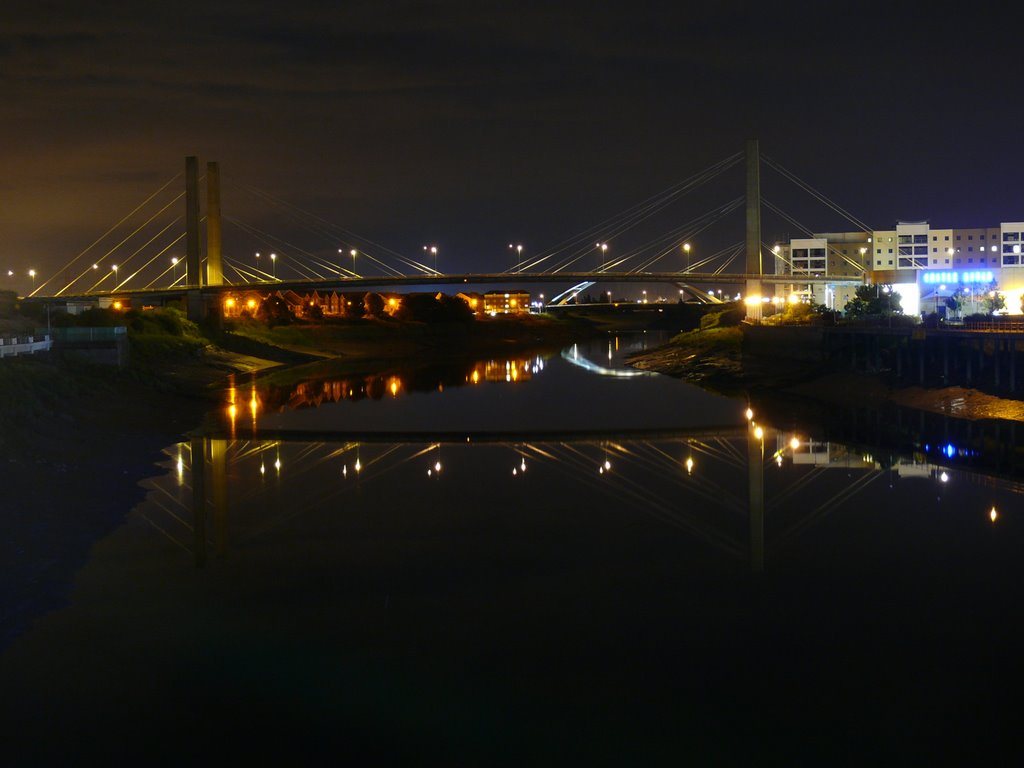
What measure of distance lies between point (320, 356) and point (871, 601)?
5098 cm

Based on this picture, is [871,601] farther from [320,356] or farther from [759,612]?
[320,356]

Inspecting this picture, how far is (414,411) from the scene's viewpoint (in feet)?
94.7

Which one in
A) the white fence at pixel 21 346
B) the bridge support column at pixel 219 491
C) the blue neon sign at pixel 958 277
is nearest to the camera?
the bridge support column at pixel 219 491

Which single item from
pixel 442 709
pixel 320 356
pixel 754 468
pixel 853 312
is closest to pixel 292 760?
pixel 442 709

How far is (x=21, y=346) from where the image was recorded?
94.6 feet

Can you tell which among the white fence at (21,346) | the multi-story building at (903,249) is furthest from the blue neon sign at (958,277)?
the multi-story building at (903,249)

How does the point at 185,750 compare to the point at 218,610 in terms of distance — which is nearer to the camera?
the point at 185,750

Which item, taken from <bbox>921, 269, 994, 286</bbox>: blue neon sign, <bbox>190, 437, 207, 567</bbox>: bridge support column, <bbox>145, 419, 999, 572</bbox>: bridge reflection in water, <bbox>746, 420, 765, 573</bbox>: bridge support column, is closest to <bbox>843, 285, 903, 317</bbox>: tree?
<bbox>921, 269, 994, 286</bbox>: blue neon sign

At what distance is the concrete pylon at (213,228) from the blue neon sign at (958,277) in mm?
36870

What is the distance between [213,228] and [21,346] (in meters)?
33.5

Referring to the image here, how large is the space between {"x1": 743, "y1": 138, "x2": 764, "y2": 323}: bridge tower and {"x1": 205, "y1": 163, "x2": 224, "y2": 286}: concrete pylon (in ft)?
94.5

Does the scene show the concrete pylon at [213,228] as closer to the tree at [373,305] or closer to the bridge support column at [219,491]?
the tree at [373,305]

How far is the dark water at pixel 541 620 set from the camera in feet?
23.1

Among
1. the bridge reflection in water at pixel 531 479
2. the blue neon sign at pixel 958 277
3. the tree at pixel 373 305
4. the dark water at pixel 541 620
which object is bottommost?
the dark water at pixel 541 620
